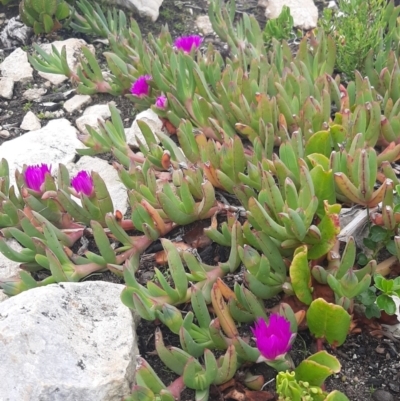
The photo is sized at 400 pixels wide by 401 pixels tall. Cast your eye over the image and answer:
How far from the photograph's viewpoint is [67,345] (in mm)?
1623

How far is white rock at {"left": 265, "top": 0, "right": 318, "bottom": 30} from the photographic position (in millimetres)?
3580

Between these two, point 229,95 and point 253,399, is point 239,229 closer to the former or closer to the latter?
point 253,399

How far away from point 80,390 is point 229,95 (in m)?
1.38

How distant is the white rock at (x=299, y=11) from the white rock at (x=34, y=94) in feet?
4.91

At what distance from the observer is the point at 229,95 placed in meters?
2.42

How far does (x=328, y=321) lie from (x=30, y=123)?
2014 millimetres

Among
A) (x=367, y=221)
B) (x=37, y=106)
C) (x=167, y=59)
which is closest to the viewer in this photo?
(x=367, y=221)

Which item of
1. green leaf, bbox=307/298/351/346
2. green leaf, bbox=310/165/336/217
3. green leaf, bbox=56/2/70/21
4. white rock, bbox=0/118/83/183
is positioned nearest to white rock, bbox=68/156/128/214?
white rock, bbox=0/118/83/183

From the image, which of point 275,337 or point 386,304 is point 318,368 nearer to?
point 275,337

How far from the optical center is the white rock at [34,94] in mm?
3187

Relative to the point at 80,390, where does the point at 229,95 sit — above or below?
above

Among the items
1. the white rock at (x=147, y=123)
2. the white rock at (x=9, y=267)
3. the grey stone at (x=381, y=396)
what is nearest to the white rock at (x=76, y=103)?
the white rock at (x=147, y=123)

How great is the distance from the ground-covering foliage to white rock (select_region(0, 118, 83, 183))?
248 mm

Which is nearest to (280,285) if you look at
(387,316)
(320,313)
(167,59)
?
→ (320,313)
